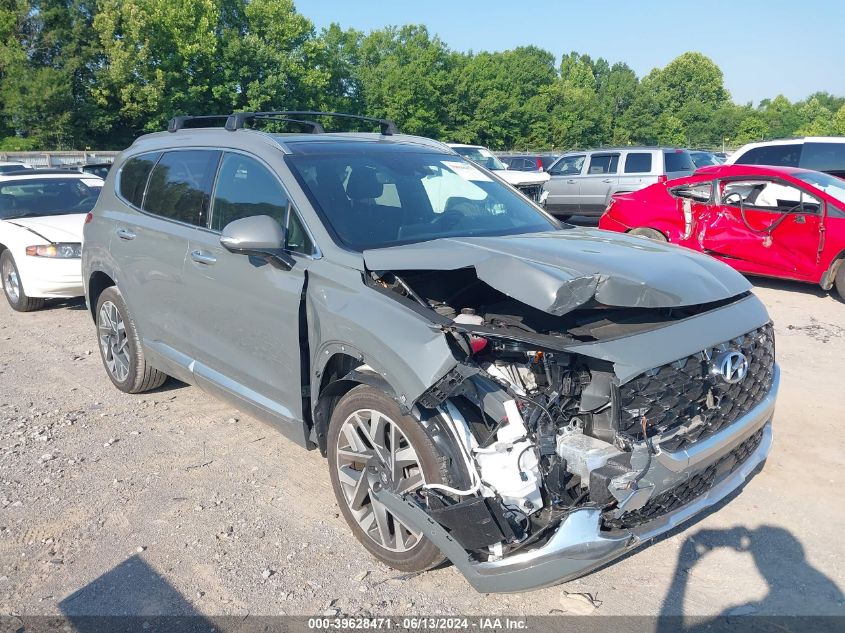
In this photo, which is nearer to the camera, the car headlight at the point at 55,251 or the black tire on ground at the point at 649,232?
the car headlight at the point at 55,251

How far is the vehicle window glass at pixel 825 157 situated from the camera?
12320 mm

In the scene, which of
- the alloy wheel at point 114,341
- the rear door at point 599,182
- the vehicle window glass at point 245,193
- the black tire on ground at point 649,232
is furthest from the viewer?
the rear door at point 599,182

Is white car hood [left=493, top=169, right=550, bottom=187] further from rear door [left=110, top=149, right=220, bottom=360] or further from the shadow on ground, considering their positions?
the shadow on ground

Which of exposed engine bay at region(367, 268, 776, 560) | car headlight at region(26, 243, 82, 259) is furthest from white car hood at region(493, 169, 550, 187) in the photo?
exposed engine bay at region(367, 268, 776, 560)

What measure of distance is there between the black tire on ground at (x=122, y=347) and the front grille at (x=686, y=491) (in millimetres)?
3864

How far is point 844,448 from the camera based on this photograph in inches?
176

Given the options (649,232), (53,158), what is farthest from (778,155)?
(53,158)

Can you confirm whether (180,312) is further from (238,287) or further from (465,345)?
(465,345)

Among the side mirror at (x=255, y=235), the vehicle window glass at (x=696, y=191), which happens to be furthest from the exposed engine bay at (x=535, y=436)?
the vehicle window glass at (x=696, y=191)

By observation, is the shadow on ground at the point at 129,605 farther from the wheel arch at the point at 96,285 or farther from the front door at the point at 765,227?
the front door at the point at 765,227

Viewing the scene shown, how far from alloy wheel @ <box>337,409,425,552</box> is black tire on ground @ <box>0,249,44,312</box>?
6891mm

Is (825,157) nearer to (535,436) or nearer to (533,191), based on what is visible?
(533,191)

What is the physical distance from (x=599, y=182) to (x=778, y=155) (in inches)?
162

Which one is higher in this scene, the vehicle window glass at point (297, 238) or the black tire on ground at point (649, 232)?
the vehicle window glass at point (297, 238)
